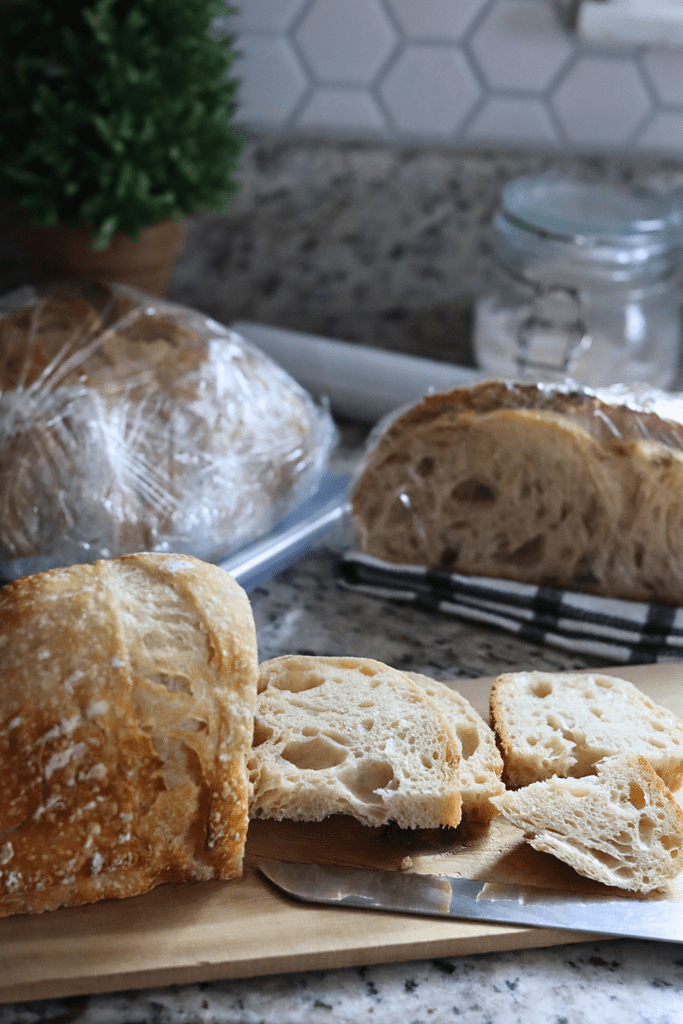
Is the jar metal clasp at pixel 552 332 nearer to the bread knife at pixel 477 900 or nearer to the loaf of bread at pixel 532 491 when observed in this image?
the loaf of bread at pixel 532 491

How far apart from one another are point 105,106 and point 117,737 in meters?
0.98

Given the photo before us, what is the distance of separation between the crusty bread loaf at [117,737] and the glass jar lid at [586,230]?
0.96 metres

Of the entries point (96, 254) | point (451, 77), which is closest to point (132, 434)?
point (96, 254)

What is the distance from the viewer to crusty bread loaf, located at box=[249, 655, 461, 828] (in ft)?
2.73

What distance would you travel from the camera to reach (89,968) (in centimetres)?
72

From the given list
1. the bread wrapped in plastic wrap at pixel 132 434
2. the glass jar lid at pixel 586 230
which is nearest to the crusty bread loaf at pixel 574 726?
the bread wrapped in plastic wrap at pixel 132 434

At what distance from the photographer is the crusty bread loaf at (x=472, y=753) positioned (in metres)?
0.86

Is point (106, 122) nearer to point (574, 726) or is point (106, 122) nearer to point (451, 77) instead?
point (451, 77)

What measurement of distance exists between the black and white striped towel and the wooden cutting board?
0.37 meters

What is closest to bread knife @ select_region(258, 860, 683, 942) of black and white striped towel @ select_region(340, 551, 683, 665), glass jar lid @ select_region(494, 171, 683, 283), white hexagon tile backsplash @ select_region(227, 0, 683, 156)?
black and white striped towel @ select_region(340, 551, 683, 665)

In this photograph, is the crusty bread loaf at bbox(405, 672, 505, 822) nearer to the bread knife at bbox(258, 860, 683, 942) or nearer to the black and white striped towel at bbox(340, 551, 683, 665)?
the bread knife at bbox(258, 860, 683, 942)

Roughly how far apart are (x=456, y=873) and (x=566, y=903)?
10 cm

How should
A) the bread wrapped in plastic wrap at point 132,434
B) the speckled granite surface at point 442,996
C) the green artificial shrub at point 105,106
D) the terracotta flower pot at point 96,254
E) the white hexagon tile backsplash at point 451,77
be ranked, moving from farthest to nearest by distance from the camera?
the white hexagon tile backsplash at point 451,77, the terracotta flower pot at point 96,254, the green artificial shrub at point 105,106, the bread wrapped in plastic wrap at point 132,434, the speckled granite surface at point 442,996

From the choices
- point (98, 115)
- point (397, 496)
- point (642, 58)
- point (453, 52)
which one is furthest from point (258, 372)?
point (642, 58)
